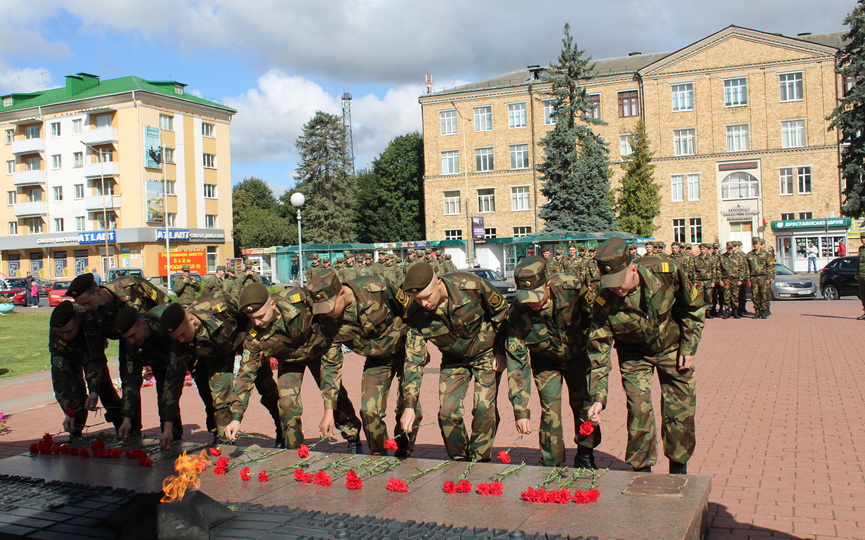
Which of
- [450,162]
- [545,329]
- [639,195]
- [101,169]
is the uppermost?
[450,162]

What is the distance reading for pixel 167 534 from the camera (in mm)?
4215

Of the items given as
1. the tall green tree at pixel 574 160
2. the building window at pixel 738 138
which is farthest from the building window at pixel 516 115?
the building window at pixel 738 138

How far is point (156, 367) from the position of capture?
751 cm

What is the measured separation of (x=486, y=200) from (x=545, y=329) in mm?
50137

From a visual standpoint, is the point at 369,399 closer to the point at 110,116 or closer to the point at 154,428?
the point at 154,428

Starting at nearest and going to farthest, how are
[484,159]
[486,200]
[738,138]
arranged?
[738,138]
[484,159]
[486,200]

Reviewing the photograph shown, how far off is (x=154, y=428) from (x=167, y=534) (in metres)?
5.54

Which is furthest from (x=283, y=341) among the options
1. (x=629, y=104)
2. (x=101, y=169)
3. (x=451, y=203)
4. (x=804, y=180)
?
(x=101, y=169)

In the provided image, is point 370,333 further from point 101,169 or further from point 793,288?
point 101,169

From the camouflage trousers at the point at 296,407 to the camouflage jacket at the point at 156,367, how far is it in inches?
36.2

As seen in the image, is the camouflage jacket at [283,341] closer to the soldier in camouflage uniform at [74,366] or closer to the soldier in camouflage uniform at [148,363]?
the soldier in camouflage uniform at [148,363]

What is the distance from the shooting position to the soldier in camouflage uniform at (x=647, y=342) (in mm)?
5445

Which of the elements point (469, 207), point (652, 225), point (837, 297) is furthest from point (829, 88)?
point (837, 297)

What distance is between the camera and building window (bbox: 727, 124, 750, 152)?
4850 centimetres
